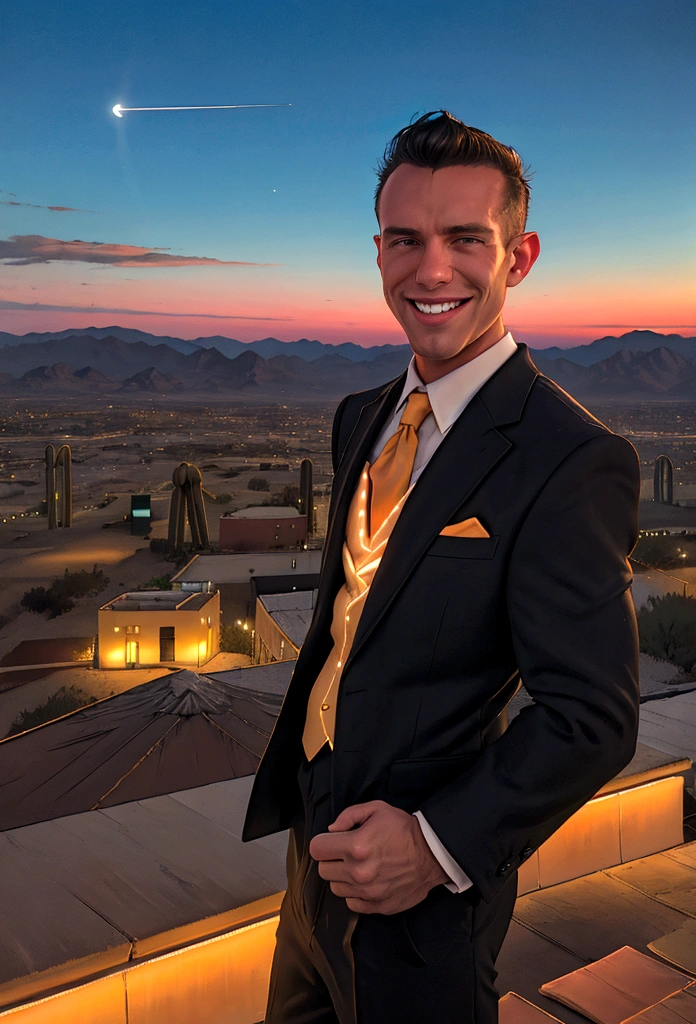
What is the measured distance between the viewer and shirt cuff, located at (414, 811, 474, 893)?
48.5 inches

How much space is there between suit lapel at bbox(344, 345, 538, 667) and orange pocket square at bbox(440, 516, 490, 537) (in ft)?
0.04

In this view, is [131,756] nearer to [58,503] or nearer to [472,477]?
[472,477]

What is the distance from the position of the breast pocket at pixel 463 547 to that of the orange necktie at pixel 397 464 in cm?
18

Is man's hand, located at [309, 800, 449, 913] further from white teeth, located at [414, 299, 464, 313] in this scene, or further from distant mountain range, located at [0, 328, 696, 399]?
distant mountain range, located at [0, 328, 696, 399]

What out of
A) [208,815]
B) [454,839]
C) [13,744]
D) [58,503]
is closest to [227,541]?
[58,503]

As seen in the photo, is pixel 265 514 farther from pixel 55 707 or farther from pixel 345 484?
pixel 345 484

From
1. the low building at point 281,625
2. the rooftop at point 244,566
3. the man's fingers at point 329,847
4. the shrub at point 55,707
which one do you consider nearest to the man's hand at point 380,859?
the man's fingers at point 329,847

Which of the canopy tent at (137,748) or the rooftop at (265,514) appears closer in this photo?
the canopy tent at (137,748)

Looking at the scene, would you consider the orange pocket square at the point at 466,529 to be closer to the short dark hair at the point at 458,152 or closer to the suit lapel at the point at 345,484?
the suit lapel at the point at 345,484

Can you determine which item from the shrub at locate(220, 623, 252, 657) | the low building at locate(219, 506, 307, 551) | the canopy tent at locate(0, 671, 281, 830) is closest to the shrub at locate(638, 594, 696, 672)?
the shrub at locate(220, 623, 252, 657)

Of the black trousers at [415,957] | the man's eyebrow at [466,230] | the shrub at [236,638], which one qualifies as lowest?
the shrub at [236,638]

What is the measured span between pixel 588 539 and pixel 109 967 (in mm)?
2154

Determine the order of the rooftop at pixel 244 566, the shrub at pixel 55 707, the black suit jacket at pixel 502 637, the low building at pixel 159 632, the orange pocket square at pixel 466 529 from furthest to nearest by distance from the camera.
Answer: the rooftop at pixel 244 566 < the low building at pixel 159 632 < the shrub at pixel 55 707 < the orange pocket square at pixel 466 529 < the black suit jacket at pixel 502 637

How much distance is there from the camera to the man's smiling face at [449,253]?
1396 mm
